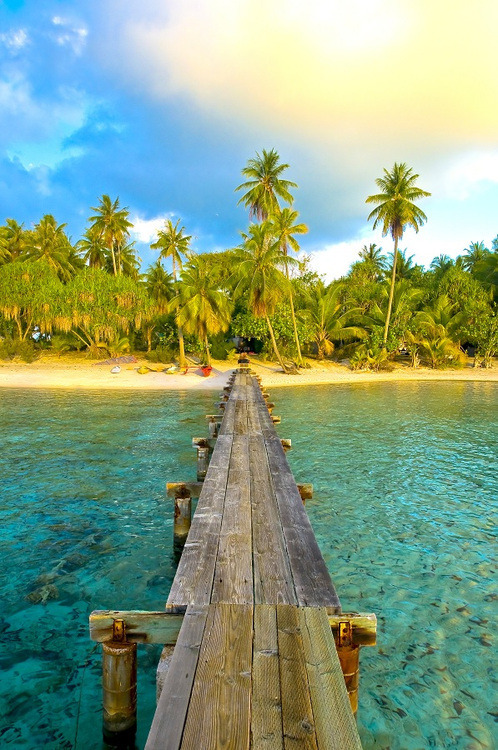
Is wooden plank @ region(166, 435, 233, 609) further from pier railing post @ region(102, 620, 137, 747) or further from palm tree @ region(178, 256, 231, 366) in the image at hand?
palm tree @ region(178, 256, 231, 366)

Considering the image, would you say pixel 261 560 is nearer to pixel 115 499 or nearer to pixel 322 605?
pixel 322 605

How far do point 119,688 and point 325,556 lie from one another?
12.7ft

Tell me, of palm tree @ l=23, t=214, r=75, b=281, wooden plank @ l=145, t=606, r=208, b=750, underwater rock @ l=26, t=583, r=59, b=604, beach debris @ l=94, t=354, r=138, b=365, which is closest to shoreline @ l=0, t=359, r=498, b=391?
beach debris @ l=94, t=354, r=138, b=365

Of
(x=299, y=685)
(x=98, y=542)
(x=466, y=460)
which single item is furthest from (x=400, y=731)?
(x=466, y=460)

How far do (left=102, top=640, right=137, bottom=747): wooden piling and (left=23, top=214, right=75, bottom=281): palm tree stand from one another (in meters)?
44.3

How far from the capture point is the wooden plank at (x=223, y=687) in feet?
6.32

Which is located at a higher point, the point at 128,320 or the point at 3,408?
the point at 128,320

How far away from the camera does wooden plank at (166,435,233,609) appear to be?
122 inches

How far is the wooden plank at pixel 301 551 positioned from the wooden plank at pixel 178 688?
724 mm

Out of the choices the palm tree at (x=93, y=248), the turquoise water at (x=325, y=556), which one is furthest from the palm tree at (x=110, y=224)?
the turquoise water at (x=325, y=556)

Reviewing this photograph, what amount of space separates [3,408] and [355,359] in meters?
26.3

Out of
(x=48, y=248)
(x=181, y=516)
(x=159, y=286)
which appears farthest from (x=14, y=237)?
(x=181, y=516)

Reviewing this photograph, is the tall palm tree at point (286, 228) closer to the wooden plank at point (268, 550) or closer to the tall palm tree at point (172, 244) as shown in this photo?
the tall palm tree at point (172, 244)

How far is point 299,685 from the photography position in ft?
7.24
